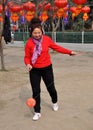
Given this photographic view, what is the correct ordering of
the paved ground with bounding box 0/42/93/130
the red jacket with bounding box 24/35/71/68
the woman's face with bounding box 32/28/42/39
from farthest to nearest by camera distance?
the red jacket with bounding box 24/35/71/68, the woman's face with bounding box 32/28/42/39, the paved ground with bounding box 0/42/93/130

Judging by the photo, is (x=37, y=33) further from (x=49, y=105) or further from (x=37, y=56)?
(x=49, y=105)

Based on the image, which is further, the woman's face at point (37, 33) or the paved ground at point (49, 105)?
the woman's face at point (37, 33)

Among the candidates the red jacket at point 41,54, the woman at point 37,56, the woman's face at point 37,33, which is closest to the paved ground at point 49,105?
the woman at point 37,56

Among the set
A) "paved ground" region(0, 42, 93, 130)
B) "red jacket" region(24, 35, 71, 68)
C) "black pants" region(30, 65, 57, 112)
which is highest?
"red jacket" region(24, 35, 71, 68)

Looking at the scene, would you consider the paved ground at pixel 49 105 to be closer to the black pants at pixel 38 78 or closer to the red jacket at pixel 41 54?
the black pants at pixel 38 78

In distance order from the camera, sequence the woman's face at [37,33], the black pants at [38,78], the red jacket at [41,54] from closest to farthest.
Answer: the woman's face at [37,33]
the red jacket at [41,54]
the black pants at [38,78]

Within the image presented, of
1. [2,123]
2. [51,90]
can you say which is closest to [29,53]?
[51,90]

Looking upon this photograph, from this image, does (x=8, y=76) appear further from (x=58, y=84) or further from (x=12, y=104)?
(x=12, y=104)

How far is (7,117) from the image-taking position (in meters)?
6.06

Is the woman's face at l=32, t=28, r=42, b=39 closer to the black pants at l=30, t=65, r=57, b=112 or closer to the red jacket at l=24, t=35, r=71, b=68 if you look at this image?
the red jacket at l=24, t=35, r=71, b=68

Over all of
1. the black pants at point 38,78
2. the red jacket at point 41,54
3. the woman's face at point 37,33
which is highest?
the woman's face at point 37,33

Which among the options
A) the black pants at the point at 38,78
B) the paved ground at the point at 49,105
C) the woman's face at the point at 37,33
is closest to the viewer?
the paved ground at the point at 49,105

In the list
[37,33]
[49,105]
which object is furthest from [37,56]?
[49,105]

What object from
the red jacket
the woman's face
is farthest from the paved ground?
the woman's face
